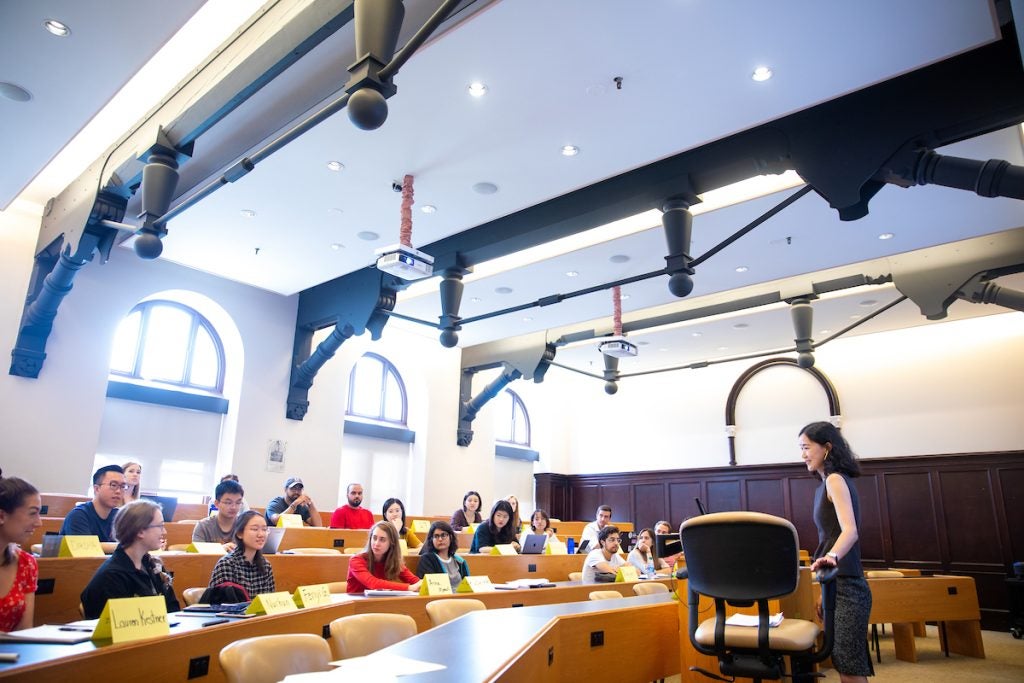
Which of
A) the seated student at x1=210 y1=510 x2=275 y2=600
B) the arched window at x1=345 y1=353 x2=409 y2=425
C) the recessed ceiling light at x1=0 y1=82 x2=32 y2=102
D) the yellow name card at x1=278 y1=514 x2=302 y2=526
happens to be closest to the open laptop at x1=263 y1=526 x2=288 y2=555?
the yellow name card at x1=278 y1=514 x2=302 y2=526

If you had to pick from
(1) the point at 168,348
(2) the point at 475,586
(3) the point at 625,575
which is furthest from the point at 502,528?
(1) the point at 168,348

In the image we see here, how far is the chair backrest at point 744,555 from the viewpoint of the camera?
7.61 ft

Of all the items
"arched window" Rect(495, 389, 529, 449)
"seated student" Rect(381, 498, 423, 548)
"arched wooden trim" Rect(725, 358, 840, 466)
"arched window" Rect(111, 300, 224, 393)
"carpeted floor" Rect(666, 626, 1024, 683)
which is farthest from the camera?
"arched window" Rect(495, 389, 529, 449)

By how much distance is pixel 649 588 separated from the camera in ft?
16.3

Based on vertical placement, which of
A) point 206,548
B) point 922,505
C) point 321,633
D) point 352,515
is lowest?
point 321,633

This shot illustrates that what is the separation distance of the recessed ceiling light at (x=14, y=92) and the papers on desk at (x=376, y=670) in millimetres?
4678

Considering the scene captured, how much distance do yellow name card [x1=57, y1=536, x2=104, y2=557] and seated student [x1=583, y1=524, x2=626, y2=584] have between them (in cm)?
344

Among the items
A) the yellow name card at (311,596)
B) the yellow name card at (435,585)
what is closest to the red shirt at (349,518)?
the yellow name card at (435,585)

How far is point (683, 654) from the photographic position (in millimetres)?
3354

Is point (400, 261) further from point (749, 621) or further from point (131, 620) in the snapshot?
point (749, 621)

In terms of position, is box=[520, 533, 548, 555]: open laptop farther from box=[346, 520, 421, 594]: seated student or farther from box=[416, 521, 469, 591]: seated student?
box=[346, 520, 421, 594]: seated student

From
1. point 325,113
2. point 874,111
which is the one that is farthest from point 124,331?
point 874,111

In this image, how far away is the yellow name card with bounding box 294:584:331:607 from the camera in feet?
10.7

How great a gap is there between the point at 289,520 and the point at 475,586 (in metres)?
2.82
